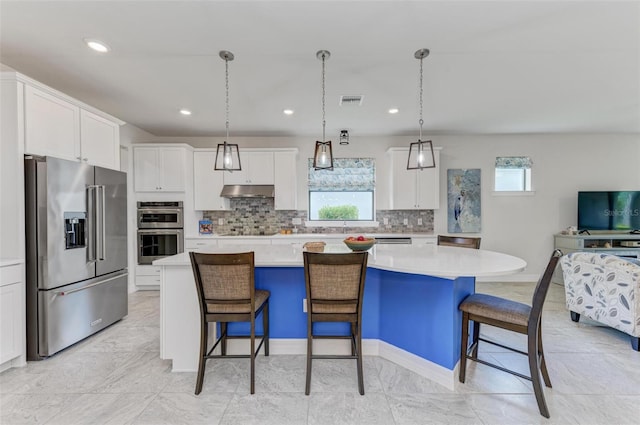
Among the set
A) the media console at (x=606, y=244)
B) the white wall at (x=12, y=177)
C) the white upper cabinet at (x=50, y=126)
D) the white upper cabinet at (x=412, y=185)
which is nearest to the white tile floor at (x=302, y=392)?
the white wall at (x=12, y=177)

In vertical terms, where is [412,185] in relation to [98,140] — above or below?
below

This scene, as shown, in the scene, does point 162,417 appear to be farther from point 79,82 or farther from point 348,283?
point 79,82

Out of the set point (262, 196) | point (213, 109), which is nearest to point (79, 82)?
point (213, 109)

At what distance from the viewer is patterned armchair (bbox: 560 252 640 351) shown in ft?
8.14

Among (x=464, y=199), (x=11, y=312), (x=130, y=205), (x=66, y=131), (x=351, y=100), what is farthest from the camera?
(x=464, y=199)

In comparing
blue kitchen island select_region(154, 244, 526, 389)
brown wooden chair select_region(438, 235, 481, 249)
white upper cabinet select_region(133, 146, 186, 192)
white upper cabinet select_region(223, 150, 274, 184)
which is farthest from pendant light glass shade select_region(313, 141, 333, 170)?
white upper cabinet select_region(133, 146, 186, 192)

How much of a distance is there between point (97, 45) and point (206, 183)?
266 cm

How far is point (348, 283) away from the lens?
1.91 meters

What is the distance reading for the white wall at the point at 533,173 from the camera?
502 centimetres

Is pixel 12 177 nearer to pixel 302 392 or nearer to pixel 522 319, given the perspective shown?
pixel 302 392

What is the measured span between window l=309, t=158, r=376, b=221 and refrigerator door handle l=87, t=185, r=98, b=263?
3.19 metres

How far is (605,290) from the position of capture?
268 centimetres

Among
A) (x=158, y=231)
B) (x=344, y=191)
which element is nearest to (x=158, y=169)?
(x=158, y=231)

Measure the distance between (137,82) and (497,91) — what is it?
4010mm
